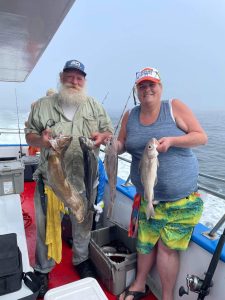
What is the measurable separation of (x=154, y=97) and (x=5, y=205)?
7.33ft

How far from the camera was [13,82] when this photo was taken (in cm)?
694

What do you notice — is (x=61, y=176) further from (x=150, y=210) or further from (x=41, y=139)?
(x=150, y=210)

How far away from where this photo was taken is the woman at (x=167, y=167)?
6.01ft

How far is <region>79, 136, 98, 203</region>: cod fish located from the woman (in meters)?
0.25

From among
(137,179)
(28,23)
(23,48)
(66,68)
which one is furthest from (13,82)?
(137,179)

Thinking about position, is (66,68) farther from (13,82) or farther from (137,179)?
(13,82)

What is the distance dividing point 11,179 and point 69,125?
80.0 inches

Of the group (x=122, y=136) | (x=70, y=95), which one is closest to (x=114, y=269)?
(x=122, y=136)

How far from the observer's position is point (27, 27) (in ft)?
9.28

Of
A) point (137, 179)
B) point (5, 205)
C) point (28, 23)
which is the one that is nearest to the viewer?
point (137, 179)

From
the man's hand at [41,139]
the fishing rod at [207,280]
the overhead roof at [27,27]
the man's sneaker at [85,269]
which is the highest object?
the overhead roof at [27,27]

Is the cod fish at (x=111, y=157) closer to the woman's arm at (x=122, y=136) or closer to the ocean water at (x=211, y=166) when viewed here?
the woman's arm at (x=122, y=136)

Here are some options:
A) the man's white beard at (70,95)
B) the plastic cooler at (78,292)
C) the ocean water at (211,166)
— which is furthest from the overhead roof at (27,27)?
the plastic cooler at (78,292)

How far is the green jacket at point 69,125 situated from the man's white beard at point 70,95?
0.06m
